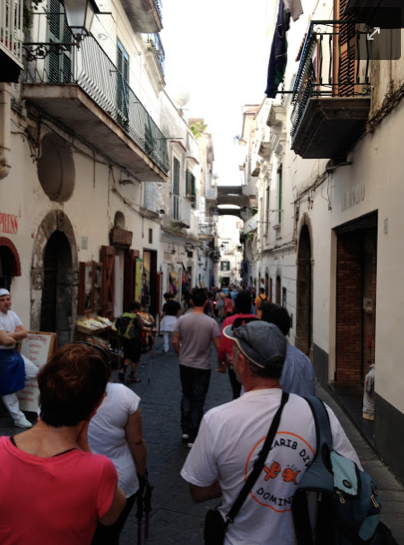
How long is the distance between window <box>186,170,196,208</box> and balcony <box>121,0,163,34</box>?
10.3 meters

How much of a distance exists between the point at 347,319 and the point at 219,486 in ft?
23.8

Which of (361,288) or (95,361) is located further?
(361,288)

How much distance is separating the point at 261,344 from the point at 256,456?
47 cm

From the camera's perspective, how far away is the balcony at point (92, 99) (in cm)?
762

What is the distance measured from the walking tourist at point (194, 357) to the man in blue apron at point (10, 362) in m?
1.99

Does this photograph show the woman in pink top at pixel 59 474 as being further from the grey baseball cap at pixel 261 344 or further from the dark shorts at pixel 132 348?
the dark shorts at pixel 132 348

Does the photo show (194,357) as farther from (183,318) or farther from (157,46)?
(157,46)

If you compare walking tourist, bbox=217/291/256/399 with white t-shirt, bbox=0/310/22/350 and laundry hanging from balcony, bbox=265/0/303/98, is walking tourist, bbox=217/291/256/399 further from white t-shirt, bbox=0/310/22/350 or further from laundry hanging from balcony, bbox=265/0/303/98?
laundry hanging from balcony, bbox=265/0/303/98

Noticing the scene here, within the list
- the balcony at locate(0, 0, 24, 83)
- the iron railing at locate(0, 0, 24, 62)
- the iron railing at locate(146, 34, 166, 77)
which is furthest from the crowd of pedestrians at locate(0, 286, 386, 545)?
the iron railing at locate(146, 34, 166, 77)

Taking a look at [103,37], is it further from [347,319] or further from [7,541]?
[7,541]

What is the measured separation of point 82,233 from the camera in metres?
10.3

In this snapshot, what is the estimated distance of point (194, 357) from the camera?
5.91 metres

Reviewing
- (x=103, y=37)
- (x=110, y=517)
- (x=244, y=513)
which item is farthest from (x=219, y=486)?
(x=103, y=37)

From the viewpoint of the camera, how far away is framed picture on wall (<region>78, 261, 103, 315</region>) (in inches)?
392
